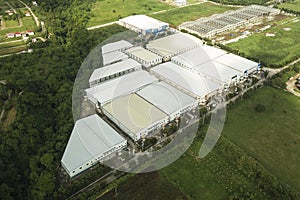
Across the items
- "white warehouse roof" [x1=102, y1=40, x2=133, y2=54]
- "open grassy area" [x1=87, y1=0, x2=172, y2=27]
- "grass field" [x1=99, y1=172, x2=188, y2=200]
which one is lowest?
"grass field" [x1=99, y1=172, x2=188, y2=200]

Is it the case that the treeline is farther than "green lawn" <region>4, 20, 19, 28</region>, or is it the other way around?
"green lawn" <region>4, 20, 19, 28</region>

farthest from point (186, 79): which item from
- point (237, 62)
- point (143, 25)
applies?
point (143, 25)

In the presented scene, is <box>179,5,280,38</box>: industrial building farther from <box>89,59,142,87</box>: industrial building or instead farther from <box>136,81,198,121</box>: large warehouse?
<box>136,81,198,121</box>: large warehouse

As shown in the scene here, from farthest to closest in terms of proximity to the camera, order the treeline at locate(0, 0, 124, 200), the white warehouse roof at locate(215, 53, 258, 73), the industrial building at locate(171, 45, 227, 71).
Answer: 1. the industrial building at locate(171, 45, 227, 71)
2. the white warehouse roof at locate(215, 53, 258, 73)
3. the treeline at locate(0, 0, 124, 200)

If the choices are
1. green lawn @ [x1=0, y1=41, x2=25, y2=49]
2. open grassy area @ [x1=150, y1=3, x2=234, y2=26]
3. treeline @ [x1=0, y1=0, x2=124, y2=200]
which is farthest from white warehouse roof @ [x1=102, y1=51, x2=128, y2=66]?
open grassy area @ [x1=150, y1=3, x2=234, y2=26]

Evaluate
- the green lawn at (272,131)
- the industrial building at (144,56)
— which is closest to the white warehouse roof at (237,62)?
the green lawn at (272,131)

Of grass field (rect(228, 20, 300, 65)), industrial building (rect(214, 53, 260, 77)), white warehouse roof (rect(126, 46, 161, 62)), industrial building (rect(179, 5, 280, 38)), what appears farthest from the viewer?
industrial building (rect(179, 5, 280, 38))

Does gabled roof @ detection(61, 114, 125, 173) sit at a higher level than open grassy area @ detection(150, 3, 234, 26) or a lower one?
lower

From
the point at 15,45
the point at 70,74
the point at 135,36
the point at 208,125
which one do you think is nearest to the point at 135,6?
the point at 135,36
